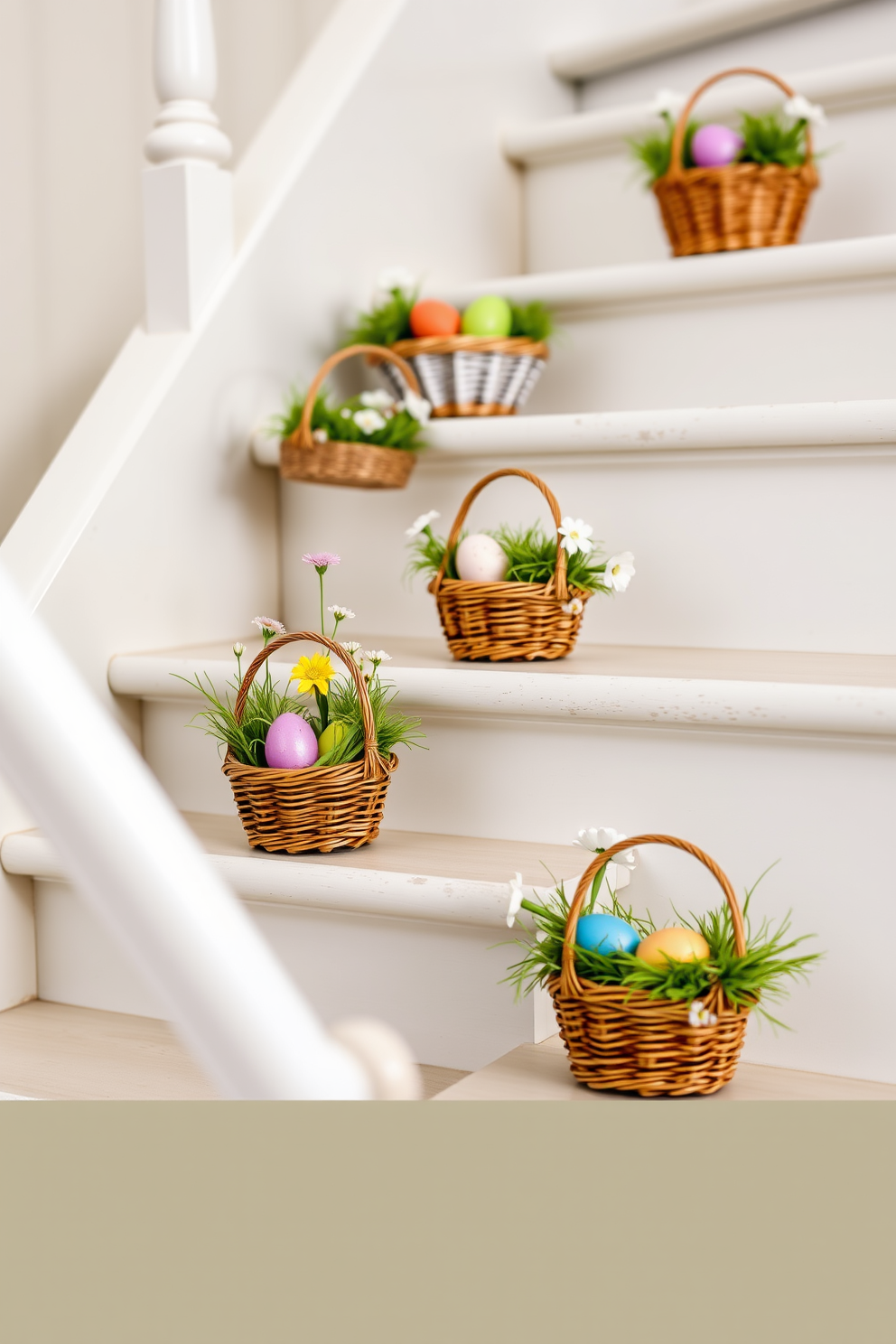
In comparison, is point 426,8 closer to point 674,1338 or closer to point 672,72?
point 672,72

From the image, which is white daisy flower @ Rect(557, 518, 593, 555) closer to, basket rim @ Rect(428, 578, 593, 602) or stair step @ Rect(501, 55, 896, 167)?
basket rim @ Rect(428, 578, 593, 602)

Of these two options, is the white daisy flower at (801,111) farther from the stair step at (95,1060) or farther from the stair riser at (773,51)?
the stair step at (95,1060)

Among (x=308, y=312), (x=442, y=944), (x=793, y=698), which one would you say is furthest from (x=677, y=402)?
(x=442, y=944)

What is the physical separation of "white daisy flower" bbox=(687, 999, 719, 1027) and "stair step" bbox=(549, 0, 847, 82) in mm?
1536

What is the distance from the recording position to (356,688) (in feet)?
3.62

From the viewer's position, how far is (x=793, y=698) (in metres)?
1.02

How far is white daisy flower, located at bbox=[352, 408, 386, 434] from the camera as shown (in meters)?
1.39

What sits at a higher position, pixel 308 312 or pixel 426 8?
pixel 426 8

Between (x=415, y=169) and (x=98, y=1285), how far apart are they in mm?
1481

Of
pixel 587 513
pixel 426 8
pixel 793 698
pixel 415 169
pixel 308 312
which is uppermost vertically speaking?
pixel 426 8

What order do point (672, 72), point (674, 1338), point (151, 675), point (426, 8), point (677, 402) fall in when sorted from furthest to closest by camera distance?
1. point (672, 72)
2. point (426, 8)
3. point (677, 402)
4. point (151, 675)
5. point (674, 1338)

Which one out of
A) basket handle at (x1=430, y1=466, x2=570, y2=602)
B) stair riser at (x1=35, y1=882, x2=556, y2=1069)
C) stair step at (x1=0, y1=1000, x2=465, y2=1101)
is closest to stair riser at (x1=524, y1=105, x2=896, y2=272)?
basket handle at (x1=430, y1=466, x2=570, y2=602)

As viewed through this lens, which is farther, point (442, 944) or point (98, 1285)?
point (442, 944)

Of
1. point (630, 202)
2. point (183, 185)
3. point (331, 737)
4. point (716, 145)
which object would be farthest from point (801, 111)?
point (331, 737)
